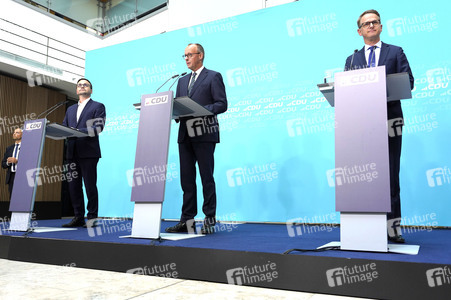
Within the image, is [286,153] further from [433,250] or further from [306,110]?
[433,250]

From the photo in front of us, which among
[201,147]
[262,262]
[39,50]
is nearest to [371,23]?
[201,147]

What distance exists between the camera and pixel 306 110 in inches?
148

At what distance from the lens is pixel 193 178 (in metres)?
2.66

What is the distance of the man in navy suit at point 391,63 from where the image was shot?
2064 mm

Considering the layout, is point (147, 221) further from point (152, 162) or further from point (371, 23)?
point (371, 23)

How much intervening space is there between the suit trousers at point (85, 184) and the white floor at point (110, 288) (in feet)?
3.96

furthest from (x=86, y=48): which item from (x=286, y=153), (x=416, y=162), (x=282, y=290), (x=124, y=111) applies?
(x=282, y=290)

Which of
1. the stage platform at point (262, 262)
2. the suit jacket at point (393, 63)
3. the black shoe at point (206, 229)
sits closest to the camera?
the stage platform at point (262, 262)

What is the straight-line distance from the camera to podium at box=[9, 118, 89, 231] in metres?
2.78

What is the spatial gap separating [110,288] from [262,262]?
27.2 inches

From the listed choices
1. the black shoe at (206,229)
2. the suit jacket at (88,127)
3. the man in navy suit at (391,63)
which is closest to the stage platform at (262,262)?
the black shoe at (206,229)

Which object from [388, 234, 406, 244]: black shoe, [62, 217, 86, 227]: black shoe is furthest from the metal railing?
[388, 234, 406, 244]: black shoe

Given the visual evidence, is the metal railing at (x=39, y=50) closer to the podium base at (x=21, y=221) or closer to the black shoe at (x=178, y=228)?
the podium base at (x=21, y=221)

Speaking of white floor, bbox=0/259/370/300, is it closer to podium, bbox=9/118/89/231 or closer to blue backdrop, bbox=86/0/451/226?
podium, bbox=9/118/89/231
